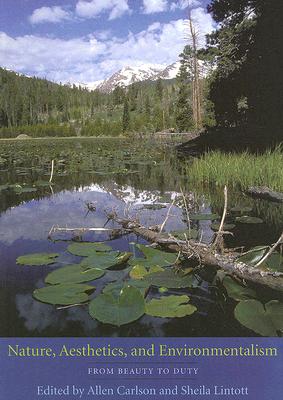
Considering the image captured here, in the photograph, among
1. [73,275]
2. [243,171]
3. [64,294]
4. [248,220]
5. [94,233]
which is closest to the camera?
[64,294]

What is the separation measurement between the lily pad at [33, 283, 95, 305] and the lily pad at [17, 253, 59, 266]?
26.1 inches

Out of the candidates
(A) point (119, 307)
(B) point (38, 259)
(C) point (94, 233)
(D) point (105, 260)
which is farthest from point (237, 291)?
→ (C) point (94, 233)

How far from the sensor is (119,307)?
9.10ft

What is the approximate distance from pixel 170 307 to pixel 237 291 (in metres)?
0.57

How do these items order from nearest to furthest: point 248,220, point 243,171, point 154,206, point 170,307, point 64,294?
point 170,307 → point 64,294 → point 248,220 → point 154,206 → point 243,171

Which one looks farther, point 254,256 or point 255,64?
point 255,64

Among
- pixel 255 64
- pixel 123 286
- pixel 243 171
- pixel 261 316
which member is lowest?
pixel 261 316

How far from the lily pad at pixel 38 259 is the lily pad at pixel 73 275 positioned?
0.37 meters

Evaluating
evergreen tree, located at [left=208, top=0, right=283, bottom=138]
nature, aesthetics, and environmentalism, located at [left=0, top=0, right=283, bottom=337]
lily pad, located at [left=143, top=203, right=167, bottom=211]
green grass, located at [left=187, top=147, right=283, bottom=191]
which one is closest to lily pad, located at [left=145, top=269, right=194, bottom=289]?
nature, aesthetics, and environmentalism, located at [left=0, top=0, right=283, bottom=337]

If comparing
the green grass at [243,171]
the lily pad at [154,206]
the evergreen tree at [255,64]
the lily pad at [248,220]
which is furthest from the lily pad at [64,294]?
the evergreen tree at [255,64]

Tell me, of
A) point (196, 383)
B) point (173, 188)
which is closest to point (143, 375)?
point (196, 383)

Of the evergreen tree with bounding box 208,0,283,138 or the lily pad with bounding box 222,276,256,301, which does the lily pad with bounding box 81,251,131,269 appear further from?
the evergreen tree with bounding box 208,0,283,138

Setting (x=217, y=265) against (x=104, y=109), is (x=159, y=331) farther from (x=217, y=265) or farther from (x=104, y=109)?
(x=104, y=109)

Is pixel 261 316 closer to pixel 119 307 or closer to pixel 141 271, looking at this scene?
pixel 119 307
